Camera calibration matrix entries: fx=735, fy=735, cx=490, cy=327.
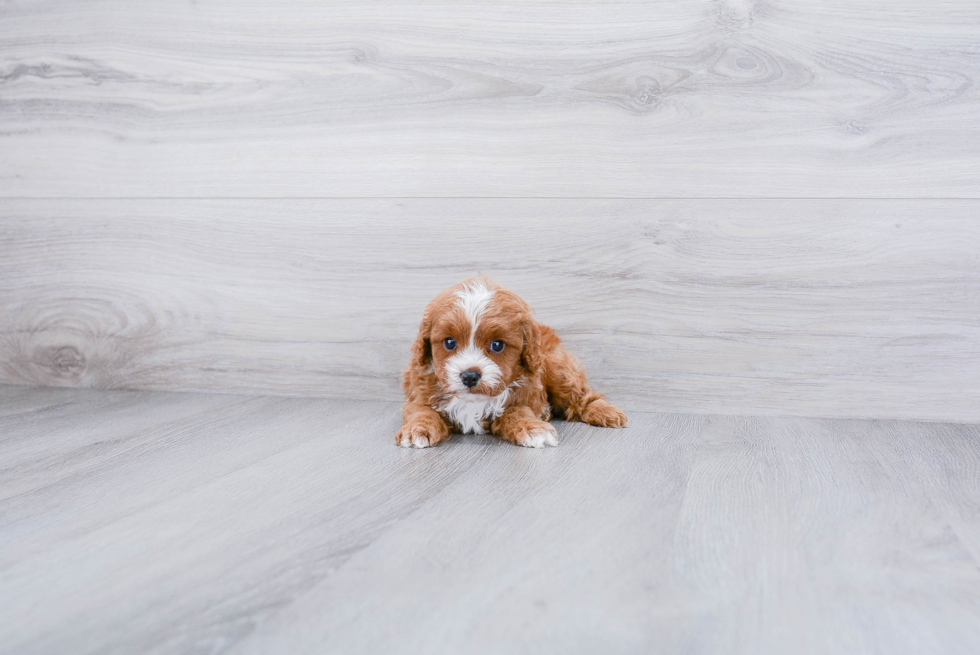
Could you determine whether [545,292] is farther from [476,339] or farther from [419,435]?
[419,435]

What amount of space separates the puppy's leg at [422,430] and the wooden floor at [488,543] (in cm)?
5

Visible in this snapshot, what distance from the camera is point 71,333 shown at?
1.96 metres

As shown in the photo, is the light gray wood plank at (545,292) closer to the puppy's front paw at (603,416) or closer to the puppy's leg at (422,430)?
the puppy's front paw at (603,416)

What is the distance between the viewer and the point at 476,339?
52.0 inches

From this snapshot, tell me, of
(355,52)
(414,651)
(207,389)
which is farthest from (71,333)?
(414,651)

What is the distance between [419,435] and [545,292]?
52 centimetres

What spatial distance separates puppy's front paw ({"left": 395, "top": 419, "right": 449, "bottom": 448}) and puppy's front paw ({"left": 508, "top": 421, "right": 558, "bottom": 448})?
0.48 feet

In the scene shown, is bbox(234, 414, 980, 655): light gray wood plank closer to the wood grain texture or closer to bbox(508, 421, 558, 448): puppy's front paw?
bbox(508, 421, 558, 448): puppy's front paw

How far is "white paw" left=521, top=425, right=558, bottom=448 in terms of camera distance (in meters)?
1.32

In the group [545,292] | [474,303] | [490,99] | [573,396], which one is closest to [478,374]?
[474,303]

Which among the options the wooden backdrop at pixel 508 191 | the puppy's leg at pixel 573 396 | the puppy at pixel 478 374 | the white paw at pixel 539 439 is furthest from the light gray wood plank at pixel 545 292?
the white paw at pixel 539 439

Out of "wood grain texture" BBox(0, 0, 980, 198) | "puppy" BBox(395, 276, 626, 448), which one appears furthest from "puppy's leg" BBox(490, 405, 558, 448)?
"wood grain texture" BBox(0, 0, 980, 198)

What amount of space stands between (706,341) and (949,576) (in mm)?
888

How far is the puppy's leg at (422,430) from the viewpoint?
1306 mm
